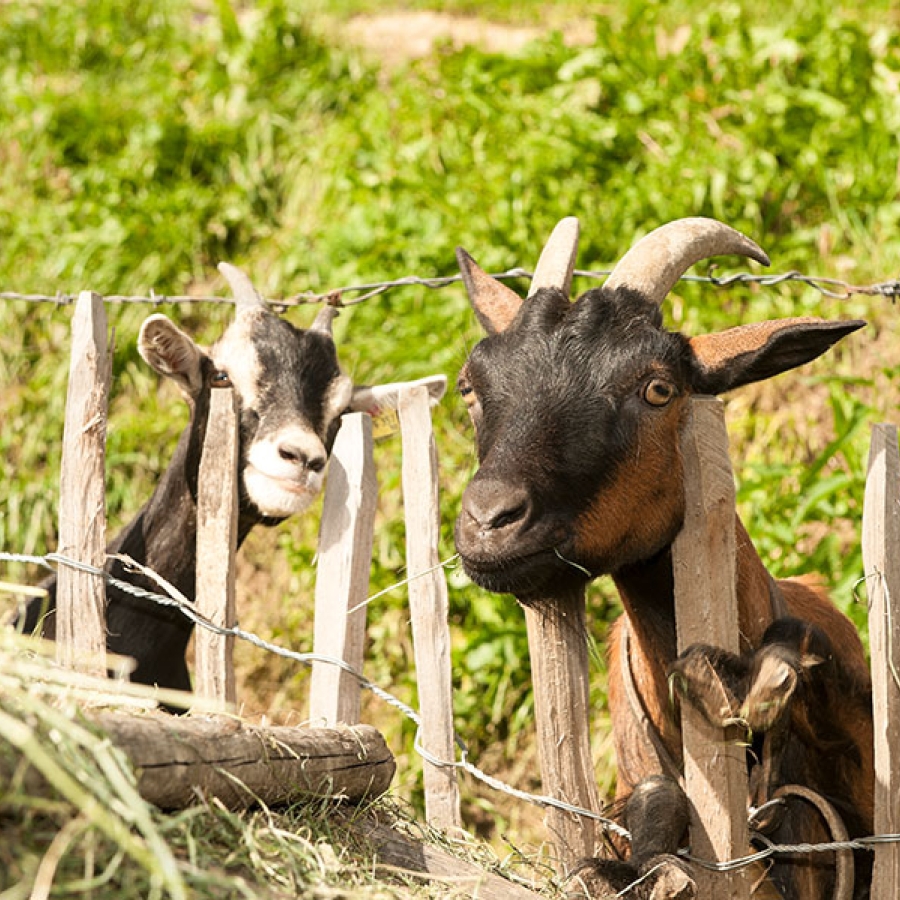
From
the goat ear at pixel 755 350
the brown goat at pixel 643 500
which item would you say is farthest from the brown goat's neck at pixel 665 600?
the goat ear at pixel 755 350

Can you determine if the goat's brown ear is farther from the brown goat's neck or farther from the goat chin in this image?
the goat chin

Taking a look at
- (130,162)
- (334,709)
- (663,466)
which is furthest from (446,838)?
(130,162)

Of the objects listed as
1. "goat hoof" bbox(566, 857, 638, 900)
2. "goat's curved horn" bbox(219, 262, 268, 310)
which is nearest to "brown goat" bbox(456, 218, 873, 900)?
"goat hoof" bbox(566, 857, 638, 900)

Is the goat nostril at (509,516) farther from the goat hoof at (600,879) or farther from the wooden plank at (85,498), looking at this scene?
the wooden plank at (85,498)

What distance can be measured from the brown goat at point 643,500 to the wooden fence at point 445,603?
0.48 ft

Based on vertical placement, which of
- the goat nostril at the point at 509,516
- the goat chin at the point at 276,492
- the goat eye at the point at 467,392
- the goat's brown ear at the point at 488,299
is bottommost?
the goat nostril at the point at 509,516

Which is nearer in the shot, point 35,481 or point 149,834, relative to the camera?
point 149,834

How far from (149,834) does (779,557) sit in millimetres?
5118

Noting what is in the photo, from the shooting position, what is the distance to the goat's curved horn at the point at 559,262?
14.0 feet

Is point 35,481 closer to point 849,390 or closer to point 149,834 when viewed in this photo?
point 849,390

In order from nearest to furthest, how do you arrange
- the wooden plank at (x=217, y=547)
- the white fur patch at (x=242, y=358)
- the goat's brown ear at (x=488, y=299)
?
1. the wooden plank at (x=217, y=547)
2. the goat's brown ear at (x=488, y=299)
3. the white fur patch at (x=242, y=358)

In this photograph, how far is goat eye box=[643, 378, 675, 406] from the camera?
3.90 meters

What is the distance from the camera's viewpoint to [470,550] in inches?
143

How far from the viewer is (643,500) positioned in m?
3.80
